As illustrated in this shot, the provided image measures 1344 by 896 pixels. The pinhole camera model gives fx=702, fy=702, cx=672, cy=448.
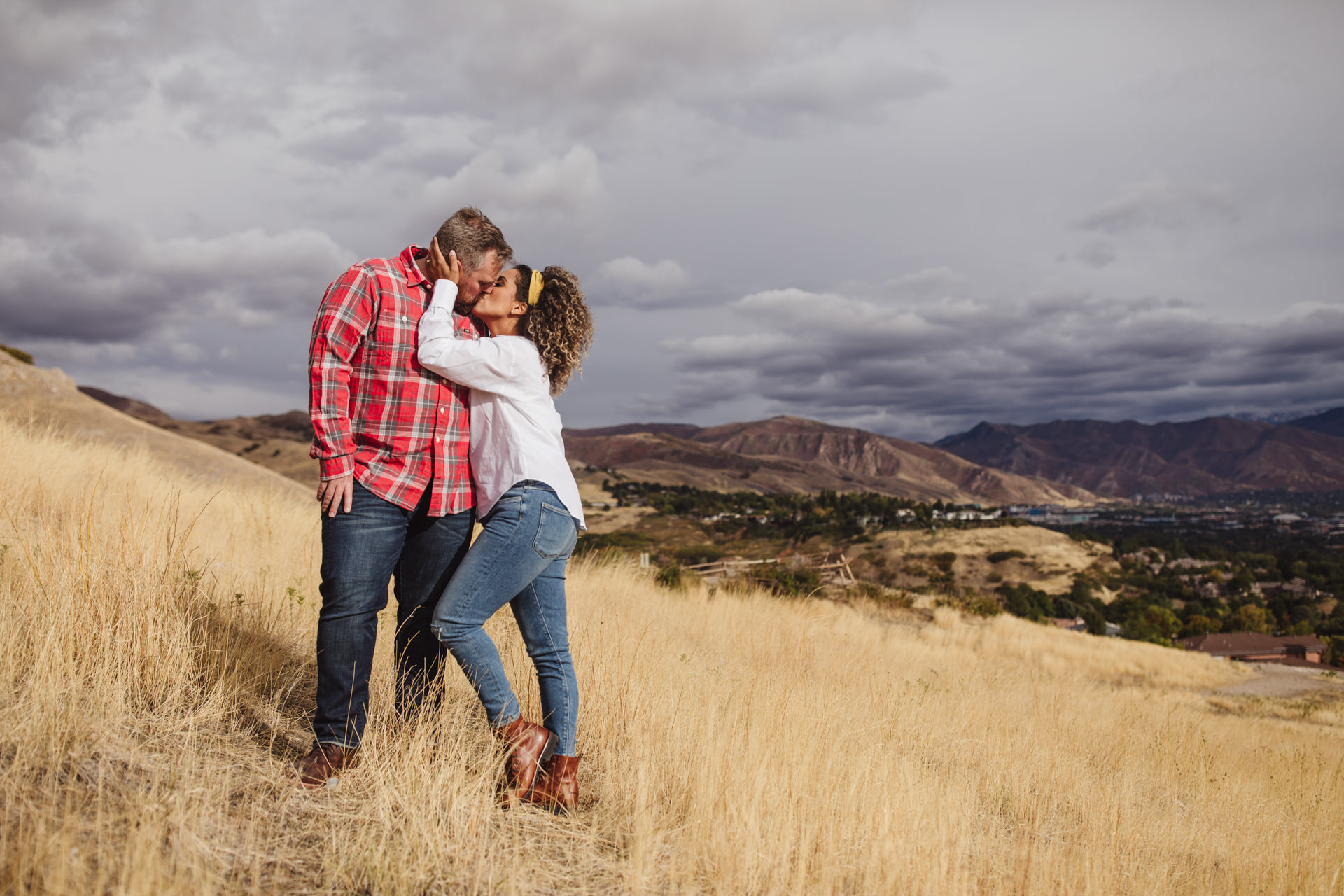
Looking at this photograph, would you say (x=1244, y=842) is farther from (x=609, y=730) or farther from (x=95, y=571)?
(x=95, y=571)

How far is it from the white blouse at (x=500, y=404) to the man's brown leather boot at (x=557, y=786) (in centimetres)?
99

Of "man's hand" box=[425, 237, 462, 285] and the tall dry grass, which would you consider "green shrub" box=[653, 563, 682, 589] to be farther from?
"man's hand" box=[425, 237, 462, 285]

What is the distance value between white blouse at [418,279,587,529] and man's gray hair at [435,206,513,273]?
13 centimetres

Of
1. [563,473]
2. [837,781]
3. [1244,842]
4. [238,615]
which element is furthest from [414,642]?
[1244,842]

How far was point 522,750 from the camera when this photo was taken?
2703 mm

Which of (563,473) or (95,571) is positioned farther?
(95,571)

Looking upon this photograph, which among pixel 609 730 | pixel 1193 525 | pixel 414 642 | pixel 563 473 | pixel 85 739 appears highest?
pixel 563 473

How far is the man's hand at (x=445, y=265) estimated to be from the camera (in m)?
2.87

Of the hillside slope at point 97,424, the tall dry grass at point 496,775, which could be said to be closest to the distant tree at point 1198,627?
the tall dry grass at point 496,775

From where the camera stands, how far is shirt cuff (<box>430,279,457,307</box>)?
2840 millimetres

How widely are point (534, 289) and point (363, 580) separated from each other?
134 centimetres

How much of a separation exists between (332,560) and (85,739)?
1.03 m

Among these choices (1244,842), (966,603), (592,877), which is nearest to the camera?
(592,877)

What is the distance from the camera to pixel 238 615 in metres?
3.99
